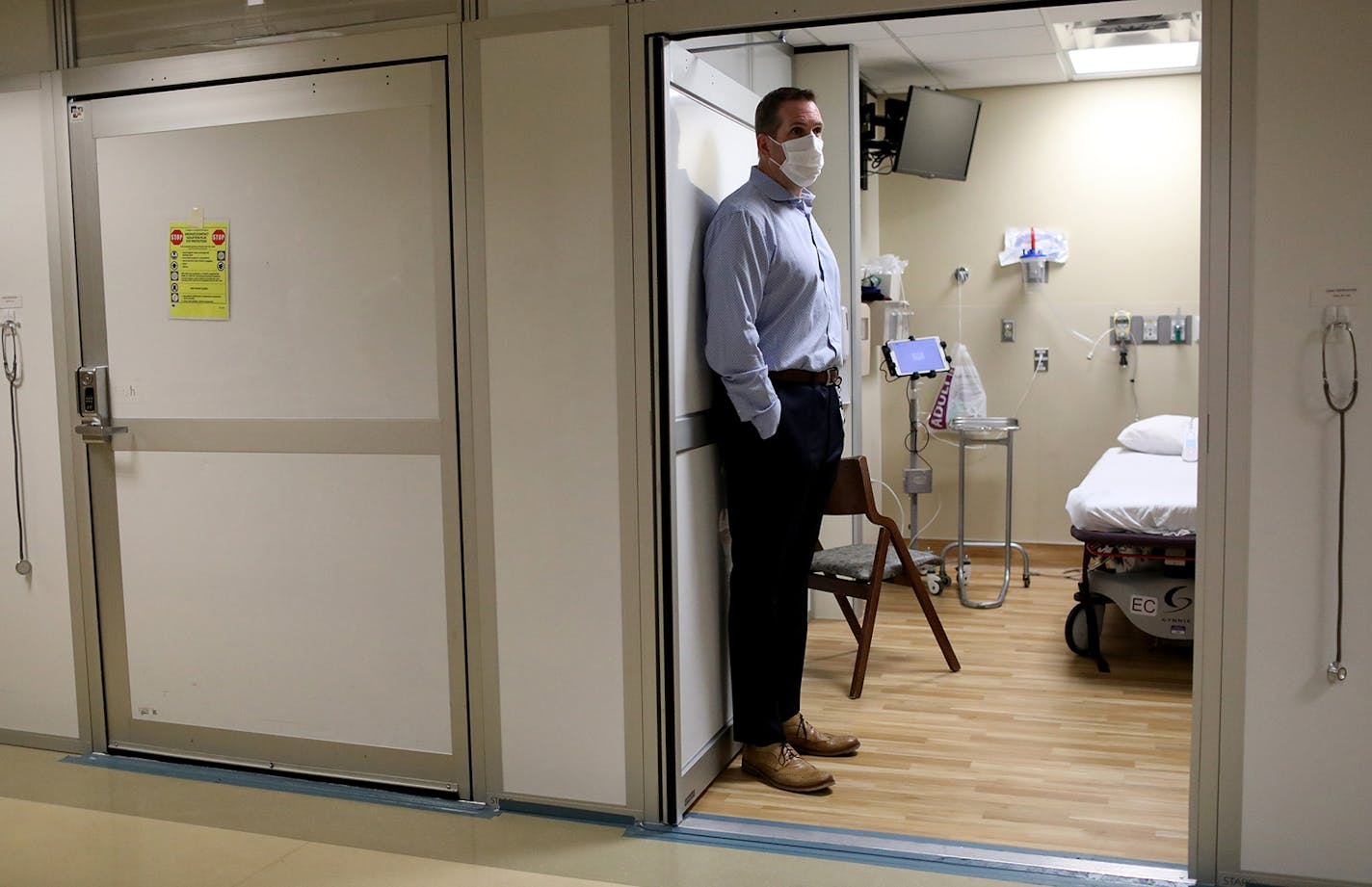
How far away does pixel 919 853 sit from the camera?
107 inches

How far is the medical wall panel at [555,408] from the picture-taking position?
285cm

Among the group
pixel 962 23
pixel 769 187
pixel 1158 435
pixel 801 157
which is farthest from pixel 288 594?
pixel 1158 435

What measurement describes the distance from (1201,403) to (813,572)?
1.90m

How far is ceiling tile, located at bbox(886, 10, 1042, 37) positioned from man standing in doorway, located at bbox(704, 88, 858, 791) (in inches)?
71.2

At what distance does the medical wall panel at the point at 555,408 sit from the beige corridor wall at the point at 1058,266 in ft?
12.5

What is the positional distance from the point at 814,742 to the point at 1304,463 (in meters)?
1.54

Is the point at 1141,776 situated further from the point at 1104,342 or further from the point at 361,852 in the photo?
the point at 1104,342

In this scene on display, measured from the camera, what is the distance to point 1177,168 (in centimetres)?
604

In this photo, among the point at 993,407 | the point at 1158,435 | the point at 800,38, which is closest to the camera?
the point at 800,38

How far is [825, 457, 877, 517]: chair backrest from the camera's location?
3.90 meters

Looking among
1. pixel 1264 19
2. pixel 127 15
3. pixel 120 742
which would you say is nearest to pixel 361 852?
pixel 120 742

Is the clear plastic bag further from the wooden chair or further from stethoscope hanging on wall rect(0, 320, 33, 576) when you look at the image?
stethoscope hanging on wall rect(0, 320, 33, 576)

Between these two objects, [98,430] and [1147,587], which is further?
[1147,587]

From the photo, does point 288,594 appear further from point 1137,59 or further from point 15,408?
point 1137,59
